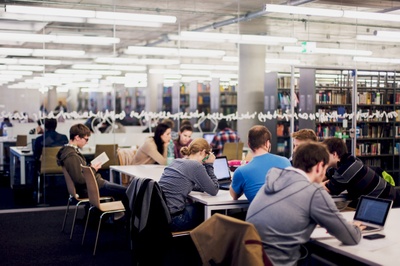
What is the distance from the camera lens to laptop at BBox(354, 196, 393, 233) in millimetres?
3562

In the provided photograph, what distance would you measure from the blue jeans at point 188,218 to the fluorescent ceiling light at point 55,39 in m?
4.50

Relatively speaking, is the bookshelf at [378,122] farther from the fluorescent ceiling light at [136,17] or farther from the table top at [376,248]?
the table top at [376,248]

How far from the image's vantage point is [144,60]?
10.4 m

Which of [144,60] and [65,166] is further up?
[144,60]

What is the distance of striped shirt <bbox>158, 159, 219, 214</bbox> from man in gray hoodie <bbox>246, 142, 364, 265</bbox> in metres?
1.57

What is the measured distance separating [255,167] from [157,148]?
3.18 meters

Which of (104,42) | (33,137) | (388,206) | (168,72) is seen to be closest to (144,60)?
(168,72)

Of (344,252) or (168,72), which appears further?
(168,72)

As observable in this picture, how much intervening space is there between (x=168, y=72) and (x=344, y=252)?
748cm

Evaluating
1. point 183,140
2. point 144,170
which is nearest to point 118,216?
point 144,170

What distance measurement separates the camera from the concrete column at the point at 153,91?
9781 millimetres

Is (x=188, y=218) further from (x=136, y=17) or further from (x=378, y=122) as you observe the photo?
(x=378, y=122)

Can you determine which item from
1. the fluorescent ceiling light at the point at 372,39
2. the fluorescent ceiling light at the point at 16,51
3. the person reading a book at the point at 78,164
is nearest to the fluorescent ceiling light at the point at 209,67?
the fluorescent ceiling light at the point at 372,39

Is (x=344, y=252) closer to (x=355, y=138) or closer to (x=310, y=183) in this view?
(x=310, y=183)
